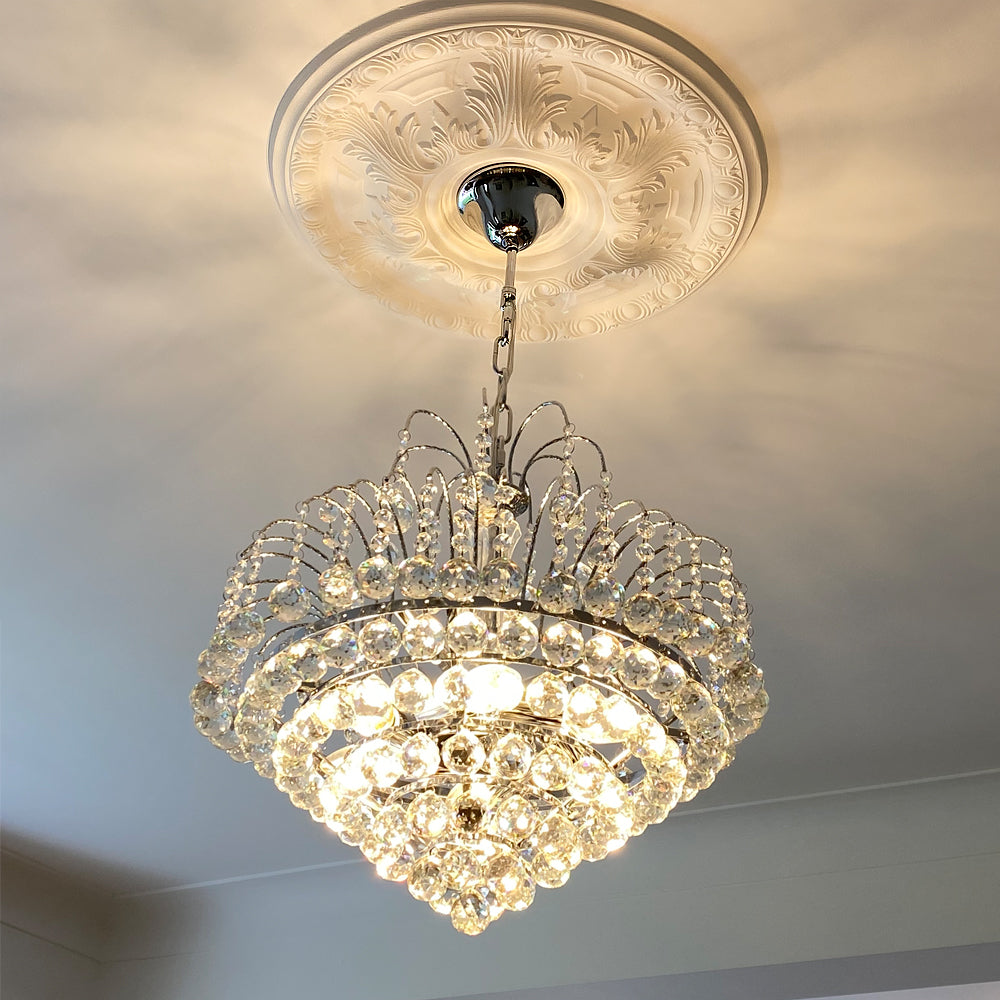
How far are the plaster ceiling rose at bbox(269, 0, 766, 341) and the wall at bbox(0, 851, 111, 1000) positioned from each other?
3.20 m

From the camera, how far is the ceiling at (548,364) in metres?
1.43

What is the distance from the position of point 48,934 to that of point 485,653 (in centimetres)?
360

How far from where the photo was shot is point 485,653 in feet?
4.30

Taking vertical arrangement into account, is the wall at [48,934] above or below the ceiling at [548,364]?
below

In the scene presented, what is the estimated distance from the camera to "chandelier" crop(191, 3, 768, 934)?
1.29 metres

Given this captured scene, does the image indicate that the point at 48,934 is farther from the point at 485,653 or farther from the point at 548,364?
the point at 485,653

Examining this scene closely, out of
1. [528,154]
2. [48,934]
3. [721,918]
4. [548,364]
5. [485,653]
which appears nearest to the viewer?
[485,653]

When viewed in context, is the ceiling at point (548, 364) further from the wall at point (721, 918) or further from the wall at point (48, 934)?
the wall at point (48, 934)

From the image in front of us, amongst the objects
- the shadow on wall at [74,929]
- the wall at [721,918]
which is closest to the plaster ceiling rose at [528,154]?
the wall at [721,918]

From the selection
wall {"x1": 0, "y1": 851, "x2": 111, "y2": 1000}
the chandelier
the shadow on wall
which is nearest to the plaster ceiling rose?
the chandelier

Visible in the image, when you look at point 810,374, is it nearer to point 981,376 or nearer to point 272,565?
point 981,376

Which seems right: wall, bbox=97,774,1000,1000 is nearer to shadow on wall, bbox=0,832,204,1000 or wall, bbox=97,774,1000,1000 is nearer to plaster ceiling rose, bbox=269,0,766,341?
shadow on wall, bbox=0,832,204,1000

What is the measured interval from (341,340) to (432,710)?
2.42 ft

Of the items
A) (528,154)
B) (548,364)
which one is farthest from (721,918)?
(528,154)
